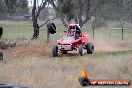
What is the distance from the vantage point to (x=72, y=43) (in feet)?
70.8

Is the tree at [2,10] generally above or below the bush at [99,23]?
above

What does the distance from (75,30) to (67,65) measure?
8197 millimetres

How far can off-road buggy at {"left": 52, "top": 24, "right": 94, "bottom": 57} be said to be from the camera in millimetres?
21406

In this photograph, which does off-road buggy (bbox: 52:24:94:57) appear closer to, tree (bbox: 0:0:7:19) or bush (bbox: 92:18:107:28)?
bush (bbox: 92:18:107:28)

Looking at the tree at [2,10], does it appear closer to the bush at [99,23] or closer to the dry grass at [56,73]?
the bush at [99,23]

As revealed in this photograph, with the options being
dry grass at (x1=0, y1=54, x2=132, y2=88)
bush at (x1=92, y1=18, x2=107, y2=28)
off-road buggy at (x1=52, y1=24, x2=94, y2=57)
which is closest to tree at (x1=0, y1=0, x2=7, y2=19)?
bush at (x1=92, y1=18, x2=107, y2=28)

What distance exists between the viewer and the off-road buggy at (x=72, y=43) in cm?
2141

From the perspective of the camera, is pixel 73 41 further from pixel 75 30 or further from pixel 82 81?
pixel 82 81

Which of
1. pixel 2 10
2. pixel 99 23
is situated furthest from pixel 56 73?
pixel 2 10

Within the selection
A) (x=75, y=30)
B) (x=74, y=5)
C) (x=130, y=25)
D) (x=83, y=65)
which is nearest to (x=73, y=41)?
(x=75, y=30)

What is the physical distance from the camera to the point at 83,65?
47.0 feet

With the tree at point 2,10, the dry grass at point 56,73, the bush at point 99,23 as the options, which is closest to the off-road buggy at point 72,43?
the dry grass at point 56,73

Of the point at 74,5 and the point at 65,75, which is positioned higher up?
the point at 74,5

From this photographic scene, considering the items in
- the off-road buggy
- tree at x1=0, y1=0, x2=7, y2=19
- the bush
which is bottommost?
the off-road buggy
